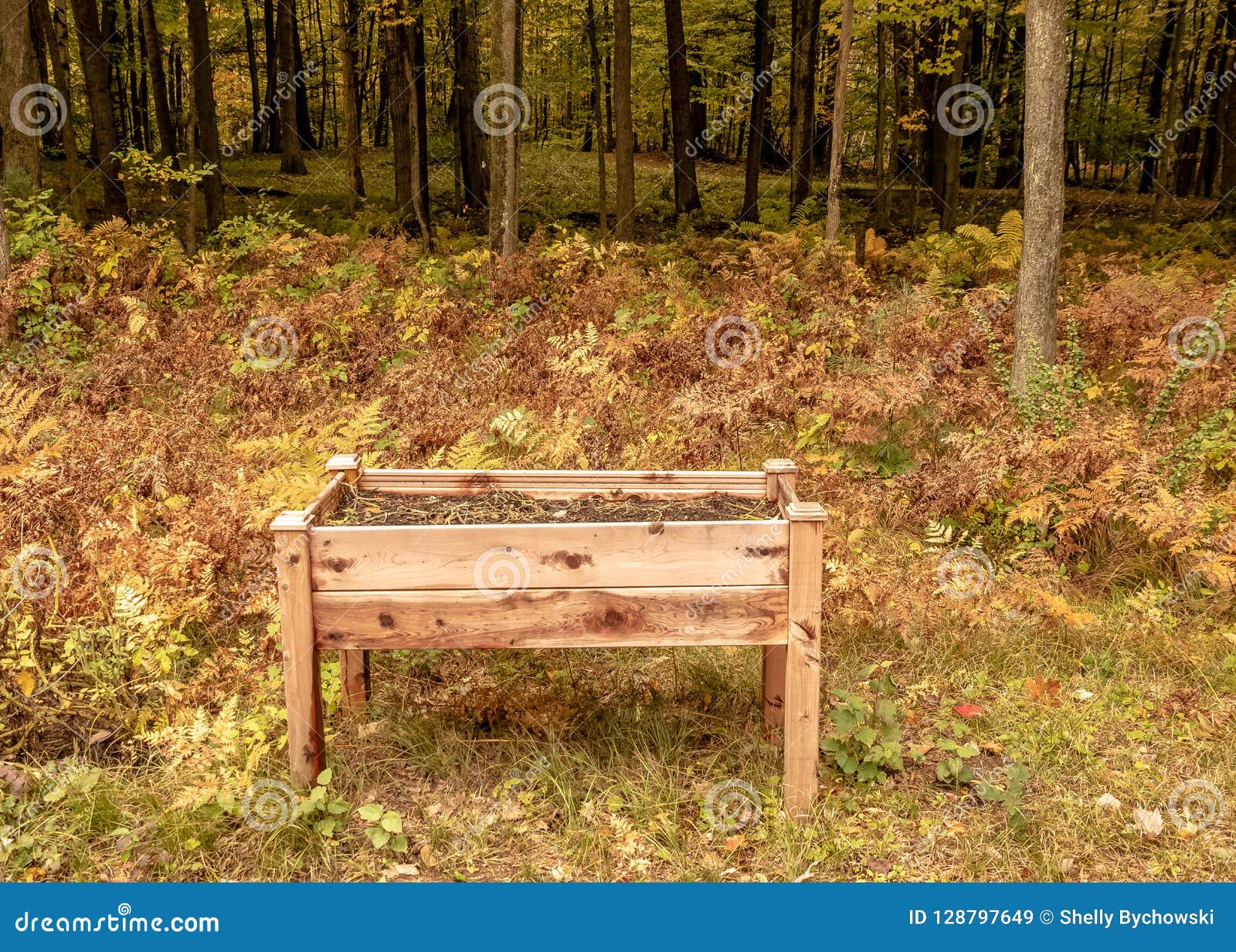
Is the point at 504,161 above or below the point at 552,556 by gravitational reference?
above

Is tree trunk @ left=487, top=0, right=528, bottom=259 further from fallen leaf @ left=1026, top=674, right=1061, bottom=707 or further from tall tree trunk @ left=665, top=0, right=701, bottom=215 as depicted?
tall tree trunk @ left=665, top=0, right=701, bottom=215

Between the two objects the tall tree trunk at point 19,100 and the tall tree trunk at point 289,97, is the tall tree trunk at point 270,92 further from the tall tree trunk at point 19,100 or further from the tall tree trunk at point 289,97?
the tall tree trunk at point 19,100

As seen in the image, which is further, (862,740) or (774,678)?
(774,678)

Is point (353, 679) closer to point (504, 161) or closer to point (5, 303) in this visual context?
point (5, 303)

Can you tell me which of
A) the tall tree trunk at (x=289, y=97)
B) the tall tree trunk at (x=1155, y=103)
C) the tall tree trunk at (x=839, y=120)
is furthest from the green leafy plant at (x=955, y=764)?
the tall tree trunk at (x=1155, y=103)

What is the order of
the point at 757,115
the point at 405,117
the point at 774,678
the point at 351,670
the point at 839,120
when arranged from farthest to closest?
1. the point at 757,115
2. the point at 405,117
3. the point at 839,120
4. the point at 351,670
5. the point at 774,678

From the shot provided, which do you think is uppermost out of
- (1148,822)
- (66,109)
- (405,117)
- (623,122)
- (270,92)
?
(270,92)

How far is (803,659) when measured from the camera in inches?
129

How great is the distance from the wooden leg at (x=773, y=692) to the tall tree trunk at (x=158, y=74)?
43.8 ft

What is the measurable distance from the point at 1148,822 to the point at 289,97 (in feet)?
75.6

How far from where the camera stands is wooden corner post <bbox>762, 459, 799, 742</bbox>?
3828 mm

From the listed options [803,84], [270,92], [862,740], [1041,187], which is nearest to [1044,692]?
[862,740]

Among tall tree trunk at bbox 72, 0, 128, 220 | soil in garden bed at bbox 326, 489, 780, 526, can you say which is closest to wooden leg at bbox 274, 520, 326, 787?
soil in garden bed at bbox 326, 489, 780, 526

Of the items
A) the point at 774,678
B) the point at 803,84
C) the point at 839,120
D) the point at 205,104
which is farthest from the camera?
the point at 803,84
